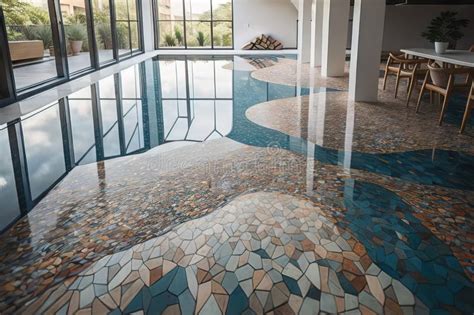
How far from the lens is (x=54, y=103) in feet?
20.1

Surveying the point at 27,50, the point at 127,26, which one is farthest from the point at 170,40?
the point at 27,50

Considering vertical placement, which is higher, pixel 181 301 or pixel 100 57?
pixel 100 57

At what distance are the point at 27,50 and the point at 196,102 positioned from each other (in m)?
4.29

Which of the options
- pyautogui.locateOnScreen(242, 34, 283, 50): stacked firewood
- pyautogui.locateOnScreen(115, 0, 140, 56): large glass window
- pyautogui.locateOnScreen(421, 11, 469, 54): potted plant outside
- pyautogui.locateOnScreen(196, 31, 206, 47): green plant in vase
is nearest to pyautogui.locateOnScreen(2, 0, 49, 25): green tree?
pyautogui.locateOnScreen(115, 0, 140, 56): large glass window

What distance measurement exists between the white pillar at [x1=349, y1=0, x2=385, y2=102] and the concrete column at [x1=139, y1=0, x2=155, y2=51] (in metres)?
10.7

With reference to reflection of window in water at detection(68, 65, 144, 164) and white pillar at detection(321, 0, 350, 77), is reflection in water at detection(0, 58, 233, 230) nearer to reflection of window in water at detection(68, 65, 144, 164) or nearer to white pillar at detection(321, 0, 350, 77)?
reflection of window in water at detection(68, 65, 144, 164)

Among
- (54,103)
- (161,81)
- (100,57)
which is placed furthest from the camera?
(100,57)

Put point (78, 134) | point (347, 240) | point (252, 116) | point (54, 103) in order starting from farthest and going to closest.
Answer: point (54, 103)
point (252, 116)
point (78, 134)
point (347, 240)

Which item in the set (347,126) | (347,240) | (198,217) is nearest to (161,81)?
(347,126)

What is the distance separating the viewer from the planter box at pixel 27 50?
7.74m

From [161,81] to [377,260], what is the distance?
6979 mm

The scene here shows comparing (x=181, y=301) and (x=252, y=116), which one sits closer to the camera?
(x=181, y=301)

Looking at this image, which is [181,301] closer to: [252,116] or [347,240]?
[347,240]

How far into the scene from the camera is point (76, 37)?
9.20 meters
